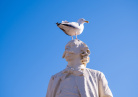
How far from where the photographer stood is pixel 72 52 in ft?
34.5

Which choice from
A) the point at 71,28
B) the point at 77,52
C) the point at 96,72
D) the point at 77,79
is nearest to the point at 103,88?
the point at 96,72

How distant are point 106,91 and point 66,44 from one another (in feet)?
7.76

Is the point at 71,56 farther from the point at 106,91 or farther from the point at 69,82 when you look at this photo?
the point at 106,91

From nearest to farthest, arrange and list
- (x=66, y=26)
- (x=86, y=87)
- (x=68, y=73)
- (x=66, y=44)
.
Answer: (x=86, y=87), (x=68, y=73), (x=66, y=44), (x=66, y=26)

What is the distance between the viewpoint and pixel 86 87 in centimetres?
964

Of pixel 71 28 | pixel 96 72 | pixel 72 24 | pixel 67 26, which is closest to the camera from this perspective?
pixel 96 72

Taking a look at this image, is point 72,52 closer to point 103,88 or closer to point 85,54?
point 85,54

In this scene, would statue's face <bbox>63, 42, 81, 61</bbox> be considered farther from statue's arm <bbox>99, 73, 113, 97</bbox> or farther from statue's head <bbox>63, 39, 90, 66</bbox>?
statue's arm <bbox>99, 73, 113, 97</bbox>

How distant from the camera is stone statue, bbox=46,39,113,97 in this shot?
9.64 meters

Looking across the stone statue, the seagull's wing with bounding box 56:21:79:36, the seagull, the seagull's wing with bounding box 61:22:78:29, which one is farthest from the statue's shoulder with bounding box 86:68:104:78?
the seagull's wing with bounding box 61:22:78:29

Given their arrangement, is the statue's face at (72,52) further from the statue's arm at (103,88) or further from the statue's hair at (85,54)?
the statue's arm at (103,88)

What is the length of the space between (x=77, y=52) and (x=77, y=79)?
111cm

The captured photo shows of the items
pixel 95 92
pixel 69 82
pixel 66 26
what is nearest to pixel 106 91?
pixel 95 92

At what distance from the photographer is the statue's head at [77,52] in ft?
34.5
